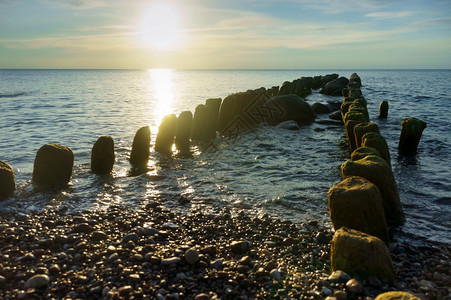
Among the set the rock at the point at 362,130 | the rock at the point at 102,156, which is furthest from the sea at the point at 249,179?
the rock at the point at 362,130

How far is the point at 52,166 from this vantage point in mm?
8719

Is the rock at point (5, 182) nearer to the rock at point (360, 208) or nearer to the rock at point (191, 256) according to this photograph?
the rock at point (191, 256)

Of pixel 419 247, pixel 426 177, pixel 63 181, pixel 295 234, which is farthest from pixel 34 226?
pixel 426 177

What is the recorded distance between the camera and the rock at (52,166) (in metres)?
8.70

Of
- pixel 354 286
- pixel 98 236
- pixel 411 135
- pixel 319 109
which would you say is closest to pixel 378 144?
pixel 411 135

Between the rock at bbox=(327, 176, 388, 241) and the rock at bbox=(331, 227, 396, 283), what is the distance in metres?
0.84

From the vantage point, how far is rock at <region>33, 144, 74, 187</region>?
28.6ft

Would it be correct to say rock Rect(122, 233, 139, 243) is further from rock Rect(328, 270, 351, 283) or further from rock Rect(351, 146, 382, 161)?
rock Rect(351, 146, 382, 161)

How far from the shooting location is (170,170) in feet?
34.0

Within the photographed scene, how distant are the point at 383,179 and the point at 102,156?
7583 millimetres

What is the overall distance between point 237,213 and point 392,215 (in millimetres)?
2987

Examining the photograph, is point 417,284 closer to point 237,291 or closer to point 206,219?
point 237,291

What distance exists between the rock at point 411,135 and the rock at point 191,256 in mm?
Answer: 9873

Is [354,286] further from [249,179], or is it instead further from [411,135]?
[411,135]
